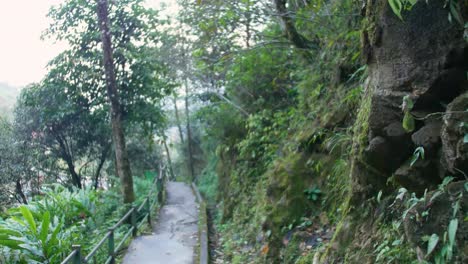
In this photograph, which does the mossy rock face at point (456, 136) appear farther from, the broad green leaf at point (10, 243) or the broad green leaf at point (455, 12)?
the broad green leaf at point (10, 243)

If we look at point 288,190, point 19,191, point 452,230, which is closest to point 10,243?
point 288,190

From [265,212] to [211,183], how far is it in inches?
561

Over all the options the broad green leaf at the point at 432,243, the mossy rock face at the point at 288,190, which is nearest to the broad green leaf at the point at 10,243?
the mossy rock face at the point at 288,190

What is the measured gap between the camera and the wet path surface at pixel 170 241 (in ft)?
29.9

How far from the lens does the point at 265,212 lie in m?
8.08

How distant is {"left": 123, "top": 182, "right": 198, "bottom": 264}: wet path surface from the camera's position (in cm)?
910

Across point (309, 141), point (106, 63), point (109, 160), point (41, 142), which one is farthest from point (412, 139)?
point (109, 160)

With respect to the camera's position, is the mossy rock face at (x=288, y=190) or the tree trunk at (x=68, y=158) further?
the tree trunk at (x=68, y=158)

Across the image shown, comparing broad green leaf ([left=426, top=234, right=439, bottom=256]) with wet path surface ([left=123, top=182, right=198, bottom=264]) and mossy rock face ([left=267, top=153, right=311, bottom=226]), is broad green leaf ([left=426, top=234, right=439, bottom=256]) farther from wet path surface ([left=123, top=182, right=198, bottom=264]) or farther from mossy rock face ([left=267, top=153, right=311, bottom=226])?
wet path surface ([left=123, top=182, right=198, bottom=264])

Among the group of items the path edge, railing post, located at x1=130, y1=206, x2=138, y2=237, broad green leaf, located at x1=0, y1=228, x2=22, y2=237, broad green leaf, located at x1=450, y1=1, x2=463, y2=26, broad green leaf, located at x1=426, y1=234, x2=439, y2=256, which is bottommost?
the path edge

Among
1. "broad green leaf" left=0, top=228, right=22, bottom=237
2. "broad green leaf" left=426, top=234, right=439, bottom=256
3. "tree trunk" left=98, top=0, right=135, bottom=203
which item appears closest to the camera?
"broad green leaf" left=426, top=234, right=439, bottom=256

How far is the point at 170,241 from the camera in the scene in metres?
10.6

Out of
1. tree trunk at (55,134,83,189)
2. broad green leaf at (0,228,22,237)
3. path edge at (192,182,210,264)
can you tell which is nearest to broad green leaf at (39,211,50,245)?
broad green leaf at (0,228,22,237)

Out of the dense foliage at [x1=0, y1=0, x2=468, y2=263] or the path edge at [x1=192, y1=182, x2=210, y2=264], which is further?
the path edge at [x1=192, y1=182, x2=210, y2=264]
